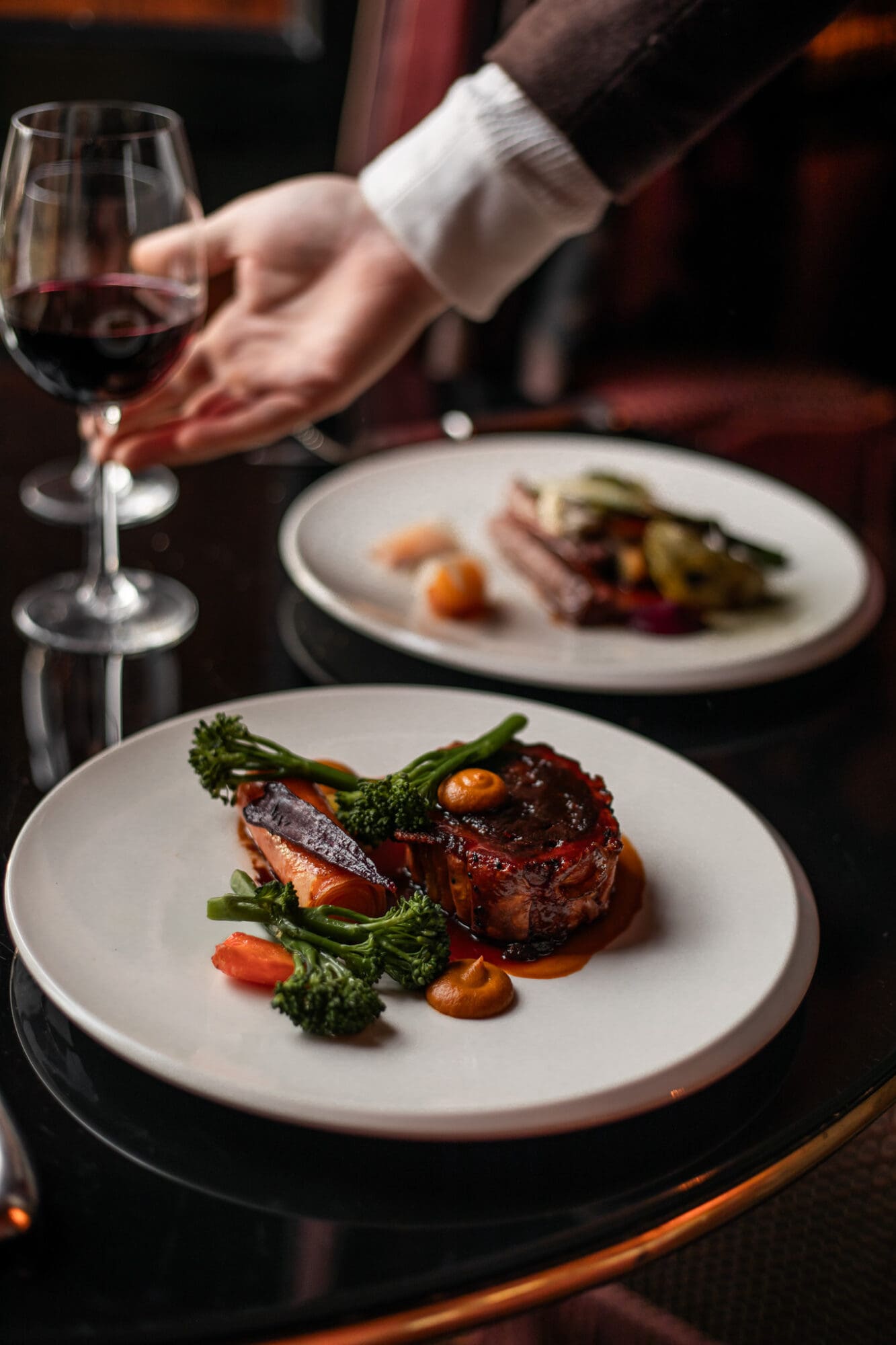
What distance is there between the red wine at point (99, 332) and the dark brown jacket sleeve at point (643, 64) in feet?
1.88

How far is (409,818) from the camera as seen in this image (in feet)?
3.50

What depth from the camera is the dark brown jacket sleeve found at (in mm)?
1583

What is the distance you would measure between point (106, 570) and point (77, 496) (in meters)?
0.37

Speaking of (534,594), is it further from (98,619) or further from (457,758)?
(457,758)

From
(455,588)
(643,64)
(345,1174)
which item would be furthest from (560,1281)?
(643,64)

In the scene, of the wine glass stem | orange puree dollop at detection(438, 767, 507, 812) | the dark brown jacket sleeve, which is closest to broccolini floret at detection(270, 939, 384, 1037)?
orange puree dollop at detection(438, 767, 507, 812)

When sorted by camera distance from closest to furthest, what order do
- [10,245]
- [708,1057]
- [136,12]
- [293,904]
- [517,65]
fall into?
[708,1057] → [293,904] → [10,245] → [517,65] → [136,12]

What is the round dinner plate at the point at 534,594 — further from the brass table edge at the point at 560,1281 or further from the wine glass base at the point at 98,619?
the brass table edge at the point at 560,1281

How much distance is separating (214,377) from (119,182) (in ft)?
1.73

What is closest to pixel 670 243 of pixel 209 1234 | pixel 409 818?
pixel 409 818

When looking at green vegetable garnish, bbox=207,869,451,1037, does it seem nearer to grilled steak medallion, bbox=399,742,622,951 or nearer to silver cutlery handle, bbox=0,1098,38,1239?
grilled steak medallion, bbox=399,742,622,951

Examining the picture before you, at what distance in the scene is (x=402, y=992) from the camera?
0.95m

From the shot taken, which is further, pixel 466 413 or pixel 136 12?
pixel 136 12

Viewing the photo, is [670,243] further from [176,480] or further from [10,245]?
[10,245]
